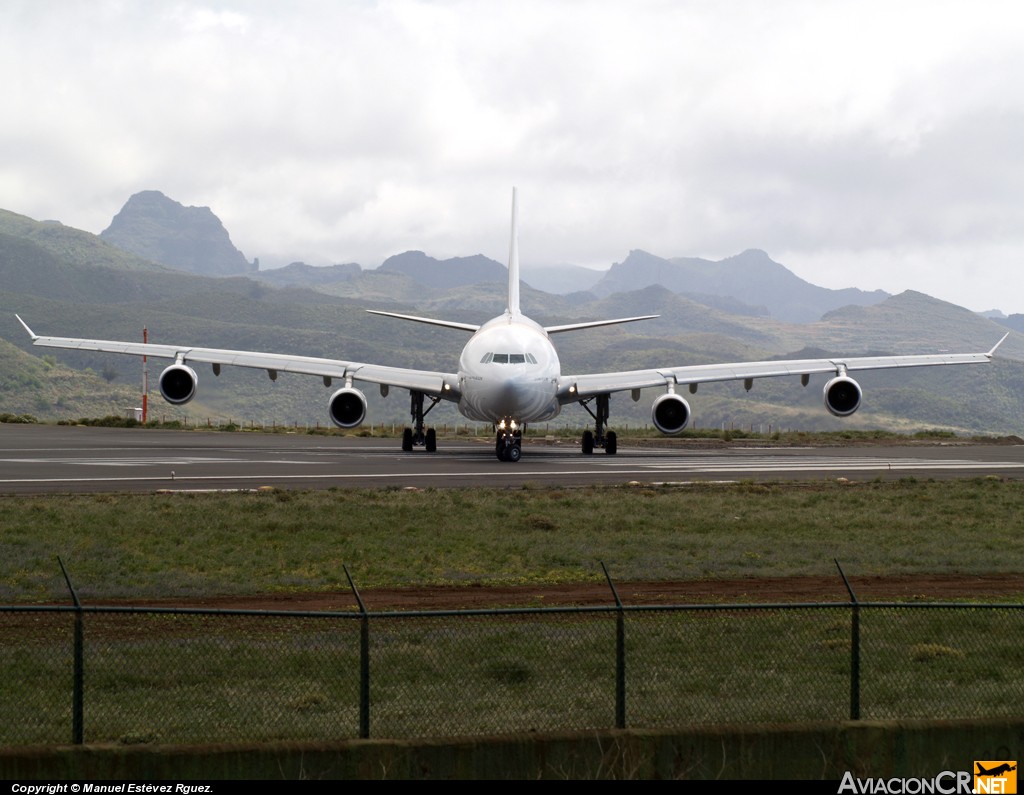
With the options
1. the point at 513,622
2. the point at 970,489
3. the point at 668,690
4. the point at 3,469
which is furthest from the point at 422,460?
the point at 668,690

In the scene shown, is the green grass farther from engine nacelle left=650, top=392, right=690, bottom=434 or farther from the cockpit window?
engine nacelle left=650, top=392, right=690, bottom=434

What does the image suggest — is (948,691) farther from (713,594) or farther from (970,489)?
(970,489)

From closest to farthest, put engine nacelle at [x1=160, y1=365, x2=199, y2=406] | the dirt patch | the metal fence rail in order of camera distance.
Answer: the metal fence rail, the dirt patch, engine nacelle at [x1=160, y1=365, x2=199, y2=406]

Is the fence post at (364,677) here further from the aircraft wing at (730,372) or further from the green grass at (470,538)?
the aircraft wing at (730,372)

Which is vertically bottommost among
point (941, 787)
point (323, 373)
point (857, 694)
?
point (941, 787)

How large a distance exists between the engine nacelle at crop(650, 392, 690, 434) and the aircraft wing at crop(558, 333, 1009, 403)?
2280 millimetres

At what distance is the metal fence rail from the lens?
47.3 ft

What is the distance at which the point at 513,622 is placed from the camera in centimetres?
2041

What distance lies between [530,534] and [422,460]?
22.3m

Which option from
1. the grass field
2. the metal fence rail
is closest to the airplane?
the grass field

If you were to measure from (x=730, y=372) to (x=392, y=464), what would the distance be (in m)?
16.4

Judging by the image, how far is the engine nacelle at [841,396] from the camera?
53.8 m

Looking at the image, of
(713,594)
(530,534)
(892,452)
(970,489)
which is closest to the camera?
(713,594)

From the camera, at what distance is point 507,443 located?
167ft
